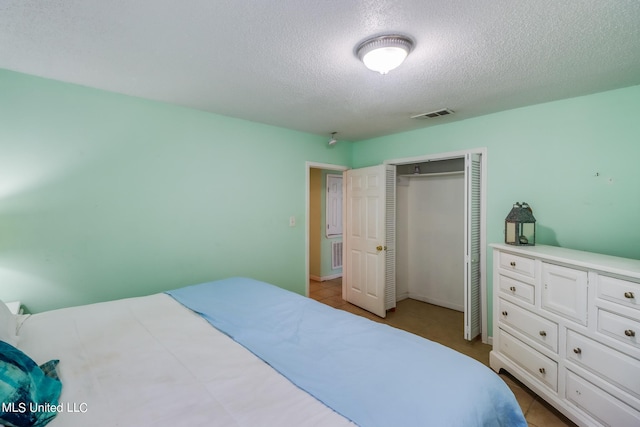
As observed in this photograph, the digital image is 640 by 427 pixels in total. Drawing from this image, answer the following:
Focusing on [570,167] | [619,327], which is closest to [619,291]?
[619,327]

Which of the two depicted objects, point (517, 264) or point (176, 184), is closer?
point (517, 264)

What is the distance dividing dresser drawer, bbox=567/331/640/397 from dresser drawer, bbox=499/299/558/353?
4.1 inches

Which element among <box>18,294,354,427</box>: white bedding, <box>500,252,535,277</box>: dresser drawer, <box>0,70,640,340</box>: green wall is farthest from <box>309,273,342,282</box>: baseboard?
<box>18,294,354,427</box>: white bedding

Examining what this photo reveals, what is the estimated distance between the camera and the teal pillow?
0.83 metres

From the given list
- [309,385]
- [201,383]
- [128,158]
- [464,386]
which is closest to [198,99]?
[128,158]

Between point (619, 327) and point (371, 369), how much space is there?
149 centimetres

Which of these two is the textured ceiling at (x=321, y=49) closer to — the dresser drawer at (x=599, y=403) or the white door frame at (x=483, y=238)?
the white door frame at (x=483, y=238)

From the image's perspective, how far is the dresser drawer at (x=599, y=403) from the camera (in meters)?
1.45

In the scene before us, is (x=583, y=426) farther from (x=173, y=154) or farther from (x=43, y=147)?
(x=43, y=147)

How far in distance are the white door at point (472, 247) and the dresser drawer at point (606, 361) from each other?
0.99 m

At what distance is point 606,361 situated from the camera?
5.05 feet

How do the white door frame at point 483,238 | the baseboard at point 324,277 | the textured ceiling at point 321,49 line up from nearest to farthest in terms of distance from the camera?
the textured ceiling at point 321,49
the white door frame at point 483,238
the baseboard at point 324,277

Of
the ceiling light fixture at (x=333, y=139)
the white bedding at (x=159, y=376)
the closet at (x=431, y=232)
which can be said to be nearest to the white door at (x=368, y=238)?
the ceiling light fixture at (x=333, y=139)

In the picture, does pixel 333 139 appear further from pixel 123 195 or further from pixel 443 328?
pixel 443 328
